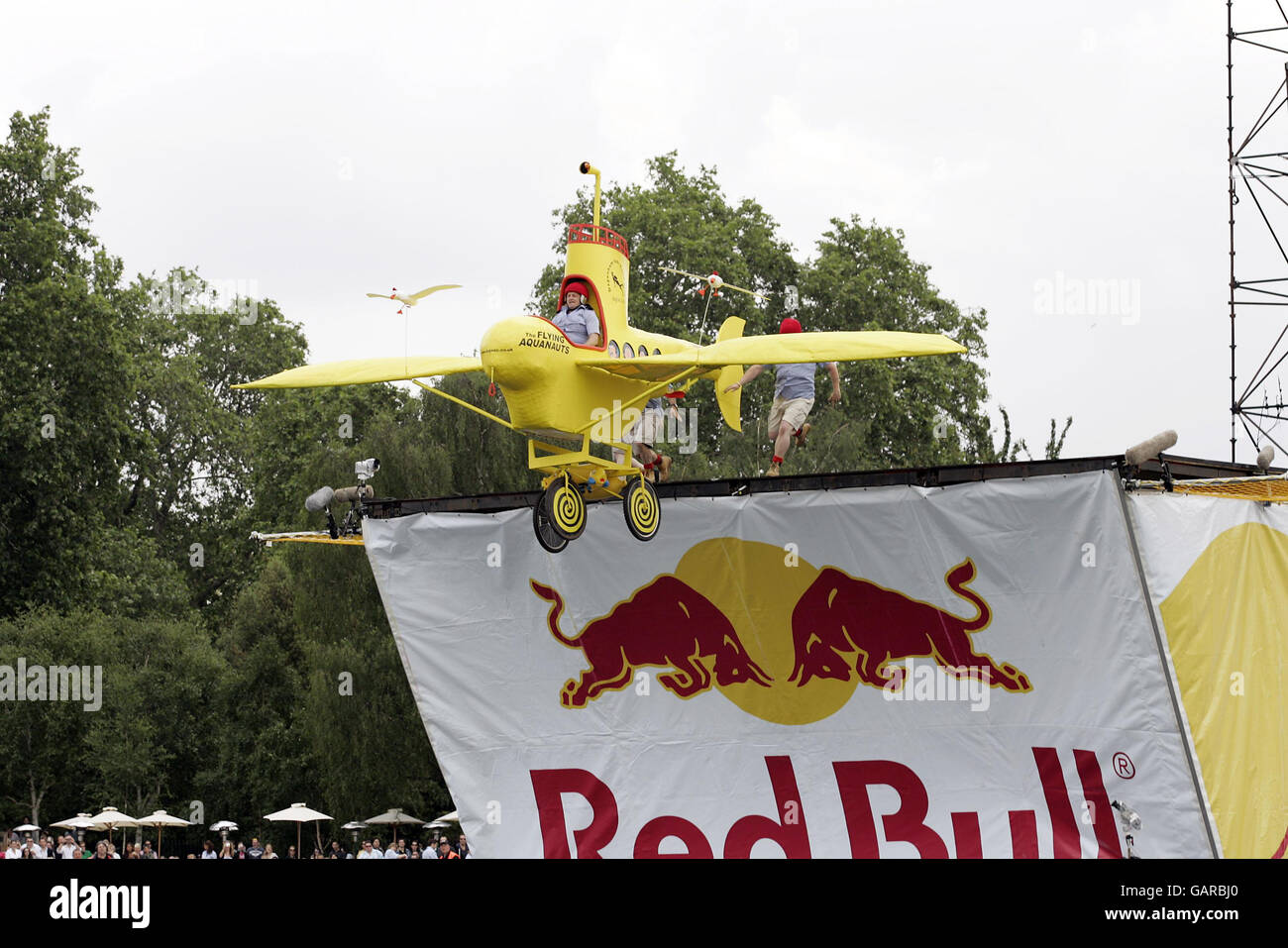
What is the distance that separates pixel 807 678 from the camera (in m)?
17.7

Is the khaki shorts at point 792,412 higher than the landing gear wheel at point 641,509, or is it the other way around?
the khaki shorts at point 792,412

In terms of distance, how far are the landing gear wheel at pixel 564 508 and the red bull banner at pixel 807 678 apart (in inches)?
79.2

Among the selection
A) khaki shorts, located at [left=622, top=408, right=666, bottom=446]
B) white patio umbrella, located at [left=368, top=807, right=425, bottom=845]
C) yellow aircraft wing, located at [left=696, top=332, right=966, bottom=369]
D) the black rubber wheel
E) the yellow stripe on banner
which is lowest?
white patio umbrella, located at [left=368, top=807, right=425, bottom=845]

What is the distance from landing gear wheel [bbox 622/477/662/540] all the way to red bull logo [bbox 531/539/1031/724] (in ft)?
4.90

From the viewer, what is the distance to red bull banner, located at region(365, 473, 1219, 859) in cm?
1577

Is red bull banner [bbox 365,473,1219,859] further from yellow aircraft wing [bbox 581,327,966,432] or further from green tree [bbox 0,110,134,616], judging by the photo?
green tree [bbox 0,110,134,616]

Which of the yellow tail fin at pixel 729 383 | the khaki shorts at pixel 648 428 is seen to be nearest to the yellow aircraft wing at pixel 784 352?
the khaki shorts at pixel 648 428

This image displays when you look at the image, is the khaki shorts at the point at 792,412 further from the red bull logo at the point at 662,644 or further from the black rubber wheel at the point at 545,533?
the black rubber wheel at the point at 545,533

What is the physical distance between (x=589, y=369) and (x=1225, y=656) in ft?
23.2

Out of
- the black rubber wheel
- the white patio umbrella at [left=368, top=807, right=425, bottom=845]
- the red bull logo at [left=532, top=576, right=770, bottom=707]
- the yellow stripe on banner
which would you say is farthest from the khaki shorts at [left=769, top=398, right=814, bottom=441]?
the white patio umbrella at [left=368, top=807, right=425, bottom=845]

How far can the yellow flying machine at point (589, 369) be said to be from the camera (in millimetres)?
15523

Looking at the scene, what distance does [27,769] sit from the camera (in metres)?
39.6
